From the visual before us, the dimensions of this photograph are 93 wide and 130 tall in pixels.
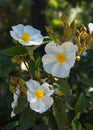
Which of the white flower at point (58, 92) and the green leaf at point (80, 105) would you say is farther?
the green leaf at point (80, 105)

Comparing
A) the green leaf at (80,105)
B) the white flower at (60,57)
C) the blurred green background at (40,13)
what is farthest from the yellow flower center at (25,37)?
the blurred green background at (40,13)

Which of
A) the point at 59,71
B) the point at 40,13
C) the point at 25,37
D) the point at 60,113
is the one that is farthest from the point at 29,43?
the point at 40,13

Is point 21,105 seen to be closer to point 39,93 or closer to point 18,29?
point 39,93

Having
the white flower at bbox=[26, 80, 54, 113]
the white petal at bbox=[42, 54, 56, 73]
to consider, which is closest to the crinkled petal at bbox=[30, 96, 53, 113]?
the white flower at bbox=[26, 80, 54, 113]

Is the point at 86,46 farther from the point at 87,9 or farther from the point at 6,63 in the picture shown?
the point at 87,9

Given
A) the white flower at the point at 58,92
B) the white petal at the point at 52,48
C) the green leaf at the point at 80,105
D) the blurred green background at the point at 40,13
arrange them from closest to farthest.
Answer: the white petal at the point at 52,48 → the white flower at the point at 58,92 → the green leaf at the point at 80,105 → the blurred green background at the point at 40,13

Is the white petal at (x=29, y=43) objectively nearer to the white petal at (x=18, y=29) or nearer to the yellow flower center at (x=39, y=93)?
the white petal at (x=18, y=29)

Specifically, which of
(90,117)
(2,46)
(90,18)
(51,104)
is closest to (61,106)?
(51,104)
